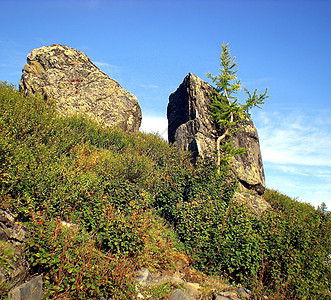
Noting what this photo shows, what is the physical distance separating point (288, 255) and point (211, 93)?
1311cm

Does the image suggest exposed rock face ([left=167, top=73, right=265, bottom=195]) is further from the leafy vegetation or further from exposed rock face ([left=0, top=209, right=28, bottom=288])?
exposed rock face ([left=0, top=209, right=28, bottom=288])

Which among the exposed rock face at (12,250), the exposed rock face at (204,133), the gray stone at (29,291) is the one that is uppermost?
the exposed rock face at (204,133)

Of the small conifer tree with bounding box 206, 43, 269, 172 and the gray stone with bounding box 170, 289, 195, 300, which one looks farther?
the small conifer tree with bounding box 206, 43, 269, 172

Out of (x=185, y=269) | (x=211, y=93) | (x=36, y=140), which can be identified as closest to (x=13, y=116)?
(x=36, y=140)

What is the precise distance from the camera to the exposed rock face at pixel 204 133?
1673cm

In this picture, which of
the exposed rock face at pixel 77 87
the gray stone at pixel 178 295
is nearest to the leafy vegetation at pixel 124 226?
the gray stone at pixel 178 295

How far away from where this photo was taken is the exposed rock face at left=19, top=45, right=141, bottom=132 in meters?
15.5

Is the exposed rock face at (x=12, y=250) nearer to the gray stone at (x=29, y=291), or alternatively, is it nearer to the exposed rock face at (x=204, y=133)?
the gray stone at (x=29, y=291)

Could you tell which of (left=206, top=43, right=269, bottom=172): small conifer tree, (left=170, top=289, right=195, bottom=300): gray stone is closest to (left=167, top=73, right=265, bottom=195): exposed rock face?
(left=206, top=43, right=269, bottom=172): small conifer tree

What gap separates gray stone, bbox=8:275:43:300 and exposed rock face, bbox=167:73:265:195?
11.6 meters

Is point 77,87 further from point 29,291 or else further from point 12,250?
point 29,291

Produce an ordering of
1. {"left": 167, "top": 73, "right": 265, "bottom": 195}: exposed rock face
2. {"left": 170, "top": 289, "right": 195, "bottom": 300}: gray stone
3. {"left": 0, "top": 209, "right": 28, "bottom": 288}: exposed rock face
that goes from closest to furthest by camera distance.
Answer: {"left": 0, "top": 209, "right": 28, "bottom": 288}: exposed rock face → {"left": 170, "top": 289, "right": 195, "bottom": 300}: gray stone → {"left": 167, "top": 73, "right": 265, "bottom": 195}: exposed rock face

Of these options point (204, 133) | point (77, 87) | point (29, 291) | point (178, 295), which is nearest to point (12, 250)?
point (29, 291)

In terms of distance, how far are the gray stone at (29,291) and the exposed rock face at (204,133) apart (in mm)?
11556
